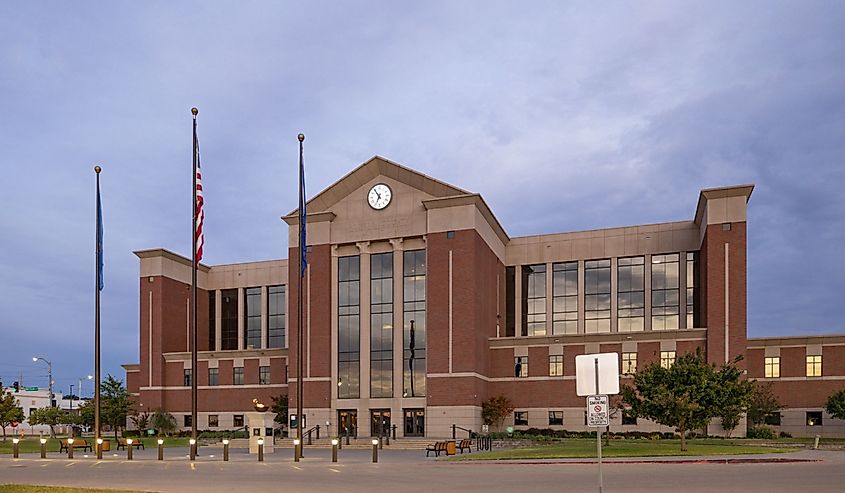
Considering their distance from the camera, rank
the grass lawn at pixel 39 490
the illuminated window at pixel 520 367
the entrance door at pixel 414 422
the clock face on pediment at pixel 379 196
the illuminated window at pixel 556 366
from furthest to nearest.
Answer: the clock face on pediment at pixel 379 196 → the illuminated window at pixel 520 367 → the illuminated window at pixel 556 366 → the entrance door at pixel 414 422 → the grass lawn at pixel 39 490

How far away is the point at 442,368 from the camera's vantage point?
56.4 m

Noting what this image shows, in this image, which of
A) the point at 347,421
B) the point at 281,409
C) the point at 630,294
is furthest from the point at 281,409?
the point at 630,294

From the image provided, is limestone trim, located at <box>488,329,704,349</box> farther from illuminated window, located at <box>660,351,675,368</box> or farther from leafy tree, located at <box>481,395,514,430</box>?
leafy tree, located at <box>481,395,514,430</box>

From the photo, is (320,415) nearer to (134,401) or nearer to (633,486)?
(134,401)

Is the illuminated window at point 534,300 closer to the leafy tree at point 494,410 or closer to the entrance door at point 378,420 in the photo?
the leafy tree at point 494,410

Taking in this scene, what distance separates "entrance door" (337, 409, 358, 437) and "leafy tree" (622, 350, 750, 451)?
26829 mm

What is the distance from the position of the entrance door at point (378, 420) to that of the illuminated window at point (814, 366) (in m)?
31.2

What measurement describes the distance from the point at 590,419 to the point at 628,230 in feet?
179

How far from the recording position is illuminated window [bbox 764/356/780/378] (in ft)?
185

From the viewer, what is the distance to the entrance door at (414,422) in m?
57.4

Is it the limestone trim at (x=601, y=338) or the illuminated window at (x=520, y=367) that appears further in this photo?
the illuminated window at (x=520, y=367)

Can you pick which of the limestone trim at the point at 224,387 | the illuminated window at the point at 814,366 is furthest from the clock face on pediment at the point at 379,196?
the illuminated window at the point at 814,366

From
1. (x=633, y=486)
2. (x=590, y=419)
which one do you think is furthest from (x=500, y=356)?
(x=590, y=419)

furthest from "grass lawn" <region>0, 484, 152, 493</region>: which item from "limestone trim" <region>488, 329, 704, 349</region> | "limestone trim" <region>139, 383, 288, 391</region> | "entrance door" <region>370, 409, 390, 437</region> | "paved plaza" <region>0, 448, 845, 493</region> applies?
"limestone trim" <region>139, 383, 288, 391</region>
